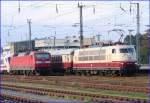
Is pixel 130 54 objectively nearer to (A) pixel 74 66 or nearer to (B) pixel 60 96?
(A) pixel 74 66

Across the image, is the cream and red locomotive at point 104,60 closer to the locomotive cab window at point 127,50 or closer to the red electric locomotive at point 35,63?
the locomotive cab window at point 127,50

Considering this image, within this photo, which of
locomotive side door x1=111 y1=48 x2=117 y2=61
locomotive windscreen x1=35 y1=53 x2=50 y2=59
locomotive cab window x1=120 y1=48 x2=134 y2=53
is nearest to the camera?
locomotive cab window x1=120 y1=48 x2=134 y2=53

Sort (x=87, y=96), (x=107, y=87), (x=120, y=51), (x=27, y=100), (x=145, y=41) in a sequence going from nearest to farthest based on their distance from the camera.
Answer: (x=27, y=100), (x=87, y=96), (x=107, y=87), (x=120, y=51), (x=145, y=41)

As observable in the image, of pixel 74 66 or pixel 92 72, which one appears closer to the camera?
pixel 92 72

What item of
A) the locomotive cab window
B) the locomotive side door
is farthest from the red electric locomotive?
the locomotive cab window


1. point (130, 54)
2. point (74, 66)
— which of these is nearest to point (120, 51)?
point (130, 54)

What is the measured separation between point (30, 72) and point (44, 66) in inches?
115

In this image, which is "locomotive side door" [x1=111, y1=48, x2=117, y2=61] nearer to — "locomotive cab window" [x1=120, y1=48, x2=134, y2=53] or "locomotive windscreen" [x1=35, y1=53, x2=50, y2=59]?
"locomotive cab window" [x1=120, y1=48, x2=134, y2=53]

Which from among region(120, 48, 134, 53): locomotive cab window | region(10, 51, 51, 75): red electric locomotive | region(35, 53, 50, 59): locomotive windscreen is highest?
region(120, 48, 134, 53): locomotive cab window

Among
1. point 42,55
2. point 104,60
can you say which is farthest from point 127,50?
point 42,55

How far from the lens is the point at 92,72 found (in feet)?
146

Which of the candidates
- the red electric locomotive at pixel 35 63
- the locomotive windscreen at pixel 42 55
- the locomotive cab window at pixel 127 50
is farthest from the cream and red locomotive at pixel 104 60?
the red electric locomotive at pixel 35 63

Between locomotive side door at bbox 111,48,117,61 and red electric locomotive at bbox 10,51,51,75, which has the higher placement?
locomotive side door at bbox 111,48,117,61

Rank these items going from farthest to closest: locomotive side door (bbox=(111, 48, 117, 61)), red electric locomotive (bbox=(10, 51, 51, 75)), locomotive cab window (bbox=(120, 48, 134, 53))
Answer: red electric locomotive (bbox=(10, 51, 51, 75)) → locomotive side door (bbox=(111, 48, 117, 61)) → locomotive cab window (bbox=(120, 48, 134, 53))
